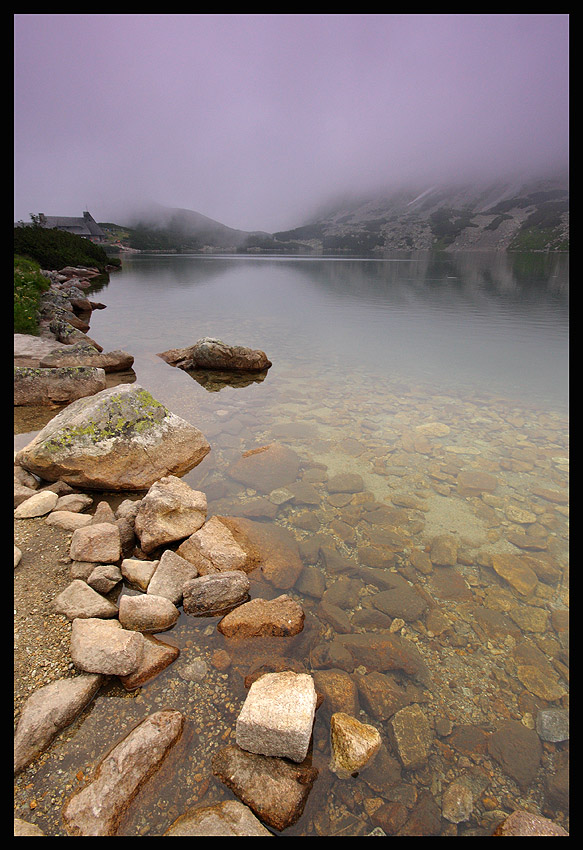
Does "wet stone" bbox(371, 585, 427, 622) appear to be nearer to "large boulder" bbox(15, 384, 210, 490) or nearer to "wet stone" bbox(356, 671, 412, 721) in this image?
"wet stone" bbox(356, 671, 412, 721)

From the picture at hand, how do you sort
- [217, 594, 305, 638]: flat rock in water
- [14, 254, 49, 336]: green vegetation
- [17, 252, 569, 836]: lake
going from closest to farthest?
1. [17, 252, 569, 836]: lake
2. [217, 594, 305, 638]: flat rock in water
3. [14, 254, 49, 336]: green vegetation

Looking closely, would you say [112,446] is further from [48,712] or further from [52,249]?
[52,249]

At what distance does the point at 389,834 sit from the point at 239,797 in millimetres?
1353

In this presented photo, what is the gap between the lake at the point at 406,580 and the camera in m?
3.55

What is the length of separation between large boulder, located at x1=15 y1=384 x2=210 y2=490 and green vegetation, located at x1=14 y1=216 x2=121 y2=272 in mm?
48436

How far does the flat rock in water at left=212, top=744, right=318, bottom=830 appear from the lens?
10.4 feet

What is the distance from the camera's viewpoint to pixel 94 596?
4867mm

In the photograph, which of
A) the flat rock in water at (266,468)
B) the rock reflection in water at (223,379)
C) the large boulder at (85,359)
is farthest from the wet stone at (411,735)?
the large boulder at (85,359)

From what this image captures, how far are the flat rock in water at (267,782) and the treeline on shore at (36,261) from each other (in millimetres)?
20038

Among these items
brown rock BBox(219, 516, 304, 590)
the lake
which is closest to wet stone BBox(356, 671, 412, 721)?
the lake

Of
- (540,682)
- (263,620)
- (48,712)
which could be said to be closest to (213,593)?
(263,620)

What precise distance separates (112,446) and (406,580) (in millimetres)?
6330

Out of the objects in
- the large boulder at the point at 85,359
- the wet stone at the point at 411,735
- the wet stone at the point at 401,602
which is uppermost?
the large boulder at the point at 85,359

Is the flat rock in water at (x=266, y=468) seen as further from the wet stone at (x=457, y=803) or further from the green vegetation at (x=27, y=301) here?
the green vegetation at (x=27, y=301)
